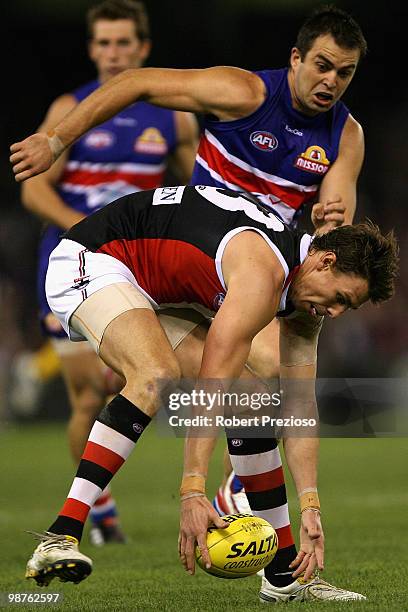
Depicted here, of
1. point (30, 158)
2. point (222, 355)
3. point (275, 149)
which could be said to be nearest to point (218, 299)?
point (222, 355)

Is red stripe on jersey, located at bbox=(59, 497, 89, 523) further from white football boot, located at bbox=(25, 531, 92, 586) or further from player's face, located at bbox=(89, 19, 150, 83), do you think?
player's face, located at bbox=(89, 19, 150, 83)

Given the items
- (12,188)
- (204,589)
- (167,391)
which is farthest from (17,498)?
(12,188)

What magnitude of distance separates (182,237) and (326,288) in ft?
2.02

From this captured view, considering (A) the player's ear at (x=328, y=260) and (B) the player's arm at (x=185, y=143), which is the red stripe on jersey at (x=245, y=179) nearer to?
(A) the player's ear at (x=328, y=260)

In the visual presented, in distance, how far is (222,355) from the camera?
13.8 feet

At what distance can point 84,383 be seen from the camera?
7344 millimetres

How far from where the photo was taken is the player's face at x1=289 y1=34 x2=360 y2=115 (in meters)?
5.52

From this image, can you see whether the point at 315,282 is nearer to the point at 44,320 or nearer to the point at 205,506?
the point at 205,506

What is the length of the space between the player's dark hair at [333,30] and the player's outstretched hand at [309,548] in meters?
2.23

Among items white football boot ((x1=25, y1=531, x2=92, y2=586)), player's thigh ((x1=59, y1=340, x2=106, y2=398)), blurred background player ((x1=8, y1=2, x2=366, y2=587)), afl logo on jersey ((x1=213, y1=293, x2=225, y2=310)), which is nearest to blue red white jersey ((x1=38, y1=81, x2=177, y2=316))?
player's thigh ((x1=59, y1=340, x2=106, y2=398))

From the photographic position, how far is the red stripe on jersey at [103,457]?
4.33m

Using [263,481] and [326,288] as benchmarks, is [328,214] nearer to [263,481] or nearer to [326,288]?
[326,288]

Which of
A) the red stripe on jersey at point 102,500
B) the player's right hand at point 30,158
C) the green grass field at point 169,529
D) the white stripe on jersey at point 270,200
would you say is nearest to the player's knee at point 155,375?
the green grass field at point 169,529

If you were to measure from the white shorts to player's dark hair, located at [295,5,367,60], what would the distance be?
1.45m
